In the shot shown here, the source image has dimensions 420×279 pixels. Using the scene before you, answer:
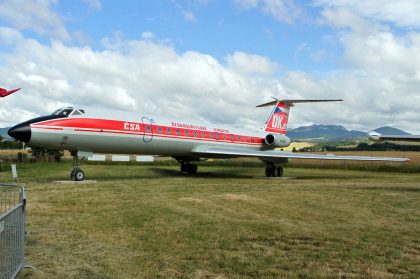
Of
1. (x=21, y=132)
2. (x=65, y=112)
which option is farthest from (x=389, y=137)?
(x=21, y=132)

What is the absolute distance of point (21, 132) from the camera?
51.8 ft

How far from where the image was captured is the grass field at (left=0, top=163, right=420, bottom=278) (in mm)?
5234

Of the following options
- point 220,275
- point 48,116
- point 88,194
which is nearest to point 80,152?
point 48,116

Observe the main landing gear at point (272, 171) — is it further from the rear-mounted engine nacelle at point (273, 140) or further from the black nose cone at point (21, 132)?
the black nose cone at point (21, 132)

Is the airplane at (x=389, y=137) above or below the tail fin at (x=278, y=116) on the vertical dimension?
below

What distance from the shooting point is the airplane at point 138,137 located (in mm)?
16641

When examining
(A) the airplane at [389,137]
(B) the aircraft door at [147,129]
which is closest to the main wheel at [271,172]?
(B) the aircraft door at [147,129]

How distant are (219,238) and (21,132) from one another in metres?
11.8

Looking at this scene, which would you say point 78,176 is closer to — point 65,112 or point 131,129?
point 65,112

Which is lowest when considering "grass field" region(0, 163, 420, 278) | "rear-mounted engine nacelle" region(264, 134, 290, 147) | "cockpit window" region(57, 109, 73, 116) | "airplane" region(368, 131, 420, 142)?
"grass field" region(0, 163, 420, 278)

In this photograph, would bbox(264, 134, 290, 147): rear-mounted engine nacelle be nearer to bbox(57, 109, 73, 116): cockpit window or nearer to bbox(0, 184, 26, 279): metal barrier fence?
bbox(57, 109, 73, 116): cockpit window

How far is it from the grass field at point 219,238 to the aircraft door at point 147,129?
831 centimetres

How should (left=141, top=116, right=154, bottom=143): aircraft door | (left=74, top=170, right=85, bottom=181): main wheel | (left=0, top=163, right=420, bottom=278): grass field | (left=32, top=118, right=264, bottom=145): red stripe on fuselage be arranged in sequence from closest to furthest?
1. (left=0, top=163, right=420, bottom=278): grass field
2. (left=32, top=118, right=264, bottom=145): red stripe on fuselage
3. (left=74, top=170, right=85, bottom=181): main wheel
4. (left=141, top=116, right=154, bottom=143): aircraft door

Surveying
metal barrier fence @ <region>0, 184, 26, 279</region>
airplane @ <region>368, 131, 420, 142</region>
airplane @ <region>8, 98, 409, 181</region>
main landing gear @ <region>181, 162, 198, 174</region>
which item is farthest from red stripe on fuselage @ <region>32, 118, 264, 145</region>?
metal barrier fence @ <region>0, 184, 26, 279</region>
